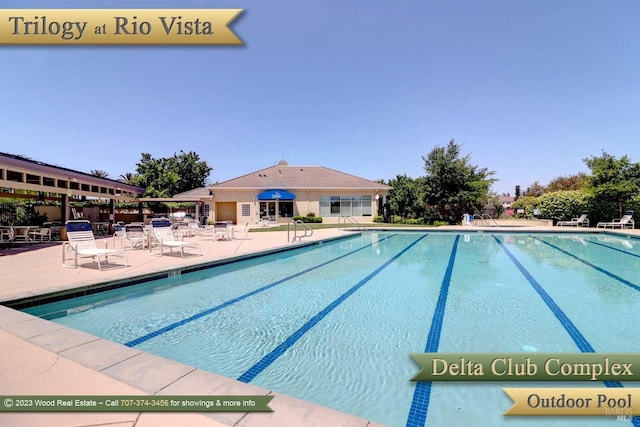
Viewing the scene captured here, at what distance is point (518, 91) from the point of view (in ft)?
66.0

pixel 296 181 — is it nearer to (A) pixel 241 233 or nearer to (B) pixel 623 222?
(A) pixel 241 233

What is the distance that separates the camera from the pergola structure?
38.8 ft

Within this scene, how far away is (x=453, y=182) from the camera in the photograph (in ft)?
90.2

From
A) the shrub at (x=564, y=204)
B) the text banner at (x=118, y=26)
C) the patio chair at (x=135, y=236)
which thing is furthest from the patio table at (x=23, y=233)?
the shrub at (x=564, y=204)

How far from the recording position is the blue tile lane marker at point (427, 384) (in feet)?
9.36

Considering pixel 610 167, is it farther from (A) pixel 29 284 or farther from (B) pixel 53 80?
(B) pixel 53 80

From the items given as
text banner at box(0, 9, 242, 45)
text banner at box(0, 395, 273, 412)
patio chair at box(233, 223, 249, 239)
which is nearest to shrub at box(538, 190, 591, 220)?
patio chair at box(233, 223, 249, 239)

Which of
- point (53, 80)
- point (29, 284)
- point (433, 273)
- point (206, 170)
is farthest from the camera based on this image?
point (206, 170)

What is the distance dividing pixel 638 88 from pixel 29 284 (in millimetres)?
30190

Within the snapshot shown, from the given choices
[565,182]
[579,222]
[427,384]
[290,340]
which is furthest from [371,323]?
[565,182]

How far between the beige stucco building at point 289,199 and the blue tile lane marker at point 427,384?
23721mm

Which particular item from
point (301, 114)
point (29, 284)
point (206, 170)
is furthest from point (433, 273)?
point (206, 170)

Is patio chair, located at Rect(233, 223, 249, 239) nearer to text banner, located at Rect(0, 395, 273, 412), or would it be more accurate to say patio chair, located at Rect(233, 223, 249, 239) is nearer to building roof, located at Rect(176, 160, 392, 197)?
building roof, located at Rect(176, 160, 392, 197)

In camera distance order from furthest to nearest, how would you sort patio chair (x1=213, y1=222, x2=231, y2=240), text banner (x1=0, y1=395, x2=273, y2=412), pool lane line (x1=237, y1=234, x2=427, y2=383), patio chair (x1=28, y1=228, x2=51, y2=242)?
patio chair (x1=213, y1=222, x2=231, y2=240), patio chair (x1=28, y1=228, x2=51, y2=242), pool lane line (x1=237, y1=234, x2=427, y2=383), text banner (x1=0, y1=395, x2=273, y2=412)
